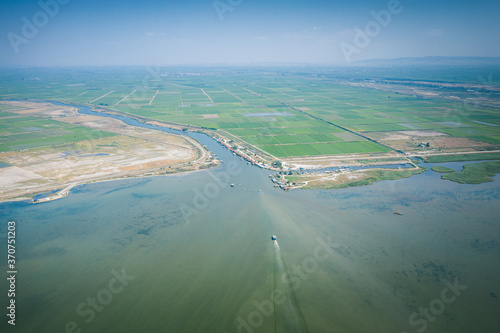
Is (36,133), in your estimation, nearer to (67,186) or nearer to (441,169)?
(67,186)

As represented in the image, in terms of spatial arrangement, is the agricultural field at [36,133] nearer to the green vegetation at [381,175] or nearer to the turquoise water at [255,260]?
the turquoise water at [255,260]

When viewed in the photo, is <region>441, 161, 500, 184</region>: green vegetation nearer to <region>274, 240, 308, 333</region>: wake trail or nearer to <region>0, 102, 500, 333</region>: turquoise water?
<region>0, 102, 500, 333</region>: turquoise water

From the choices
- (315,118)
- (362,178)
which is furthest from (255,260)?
(315,118)

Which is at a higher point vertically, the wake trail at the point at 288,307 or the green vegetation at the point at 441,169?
the green vegetation at the point at 441,169

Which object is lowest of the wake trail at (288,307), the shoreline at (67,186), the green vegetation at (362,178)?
the wake trail at (288,307)

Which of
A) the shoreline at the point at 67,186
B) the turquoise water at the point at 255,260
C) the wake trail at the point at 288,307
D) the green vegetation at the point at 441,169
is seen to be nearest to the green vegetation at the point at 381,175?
the green vegetation at the point at 441,169

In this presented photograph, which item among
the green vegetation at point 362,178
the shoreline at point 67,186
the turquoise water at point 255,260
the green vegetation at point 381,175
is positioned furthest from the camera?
the green vegetation at point 381,175
